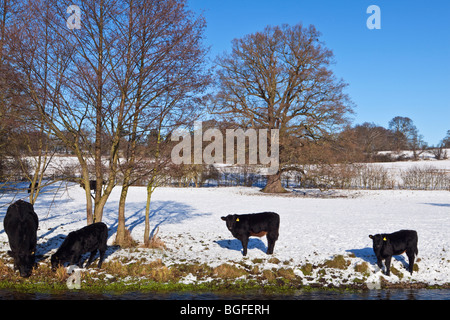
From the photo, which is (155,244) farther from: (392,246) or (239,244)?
(392,246)

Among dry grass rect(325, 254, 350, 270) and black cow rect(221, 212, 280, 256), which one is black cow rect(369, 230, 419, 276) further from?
black cow rect(221, 212, 280, 256)

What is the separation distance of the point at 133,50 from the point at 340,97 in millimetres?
25374

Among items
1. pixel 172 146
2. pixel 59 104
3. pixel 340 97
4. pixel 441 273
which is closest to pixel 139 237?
pixel 172 146

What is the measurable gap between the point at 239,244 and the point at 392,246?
17.0ft

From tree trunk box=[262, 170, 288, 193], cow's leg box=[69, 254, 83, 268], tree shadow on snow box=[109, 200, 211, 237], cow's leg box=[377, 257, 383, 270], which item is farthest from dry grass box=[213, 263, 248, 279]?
tree trunk box=[262, 170, 288, 193]

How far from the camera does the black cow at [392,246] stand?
10555 millimetres

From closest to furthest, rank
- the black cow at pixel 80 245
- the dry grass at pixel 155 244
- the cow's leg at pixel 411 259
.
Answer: the black cow at pixel 80 245
the cow's leg at pixel 411 259
the dry grass at pixel 155 244

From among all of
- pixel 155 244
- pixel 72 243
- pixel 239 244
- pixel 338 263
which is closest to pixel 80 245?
pixel 72 243

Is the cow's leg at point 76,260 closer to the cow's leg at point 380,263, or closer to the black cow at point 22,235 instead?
the black cow at point 22,235

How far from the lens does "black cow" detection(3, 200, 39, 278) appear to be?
33.9 ft

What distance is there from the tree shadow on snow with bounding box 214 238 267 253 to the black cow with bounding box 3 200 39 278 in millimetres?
6021

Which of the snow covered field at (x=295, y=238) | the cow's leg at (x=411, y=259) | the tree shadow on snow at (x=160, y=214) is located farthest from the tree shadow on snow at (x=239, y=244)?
the cow's leg at (x=411, y=259)

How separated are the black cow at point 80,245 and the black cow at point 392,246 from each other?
25.7ft
